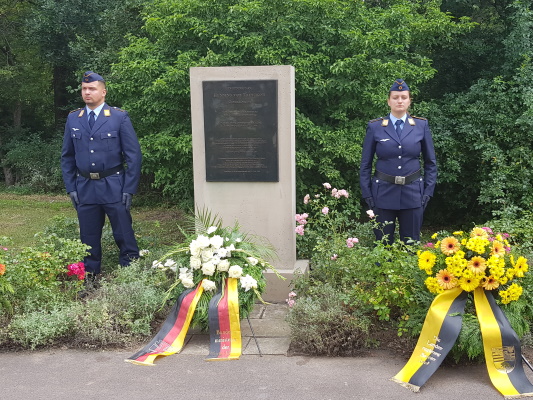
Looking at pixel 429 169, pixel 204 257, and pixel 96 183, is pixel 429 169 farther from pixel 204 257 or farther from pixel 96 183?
pixel 96 183

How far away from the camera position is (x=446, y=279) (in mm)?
3904

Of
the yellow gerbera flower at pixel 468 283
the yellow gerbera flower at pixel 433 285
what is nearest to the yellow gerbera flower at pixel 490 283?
the yellow gerbera flower at pixel 468 283

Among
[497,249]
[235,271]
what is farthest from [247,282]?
[497,249]

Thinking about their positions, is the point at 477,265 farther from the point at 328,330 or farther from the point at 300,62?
the point at 300,62

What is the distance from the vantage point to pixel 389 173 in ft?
16.9

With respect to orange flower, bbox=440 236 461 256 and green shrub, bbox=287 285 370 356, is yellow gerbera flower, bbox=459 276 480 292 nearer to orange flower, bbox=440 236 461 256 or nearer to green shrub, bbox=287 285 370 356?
orange flower, bbox=440 236 461 256

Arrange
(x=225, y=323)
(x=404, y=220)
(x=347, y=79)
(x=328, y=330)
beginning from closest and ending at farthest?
(x=328, y=330), (x=225, y=323), (x=404, y=220), (x=347, y=79)

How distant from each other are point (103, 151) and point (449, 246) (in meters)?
3.03

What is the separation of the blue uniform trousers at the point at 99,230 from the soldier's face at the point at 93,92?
2.95ft

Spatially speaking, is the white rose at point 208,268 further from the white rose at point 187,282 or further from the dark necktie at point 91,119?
the dark necktie at point 91,119

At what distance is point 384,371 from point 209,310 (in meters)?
1.27

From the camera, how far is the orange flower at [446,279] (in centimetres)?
388

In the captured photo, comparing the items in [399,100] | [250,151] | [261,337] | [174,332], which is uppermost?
[399,100]

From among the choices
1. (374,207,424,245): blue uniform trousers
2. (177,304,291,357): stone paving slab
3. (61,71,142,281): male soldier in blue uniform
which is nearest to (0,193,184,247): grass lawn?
(61,71,142,281): male soldier in blue uniform
